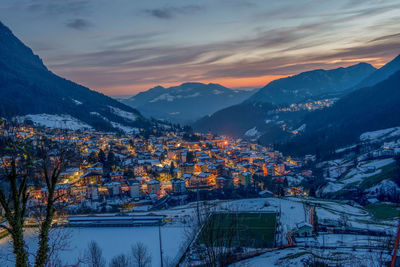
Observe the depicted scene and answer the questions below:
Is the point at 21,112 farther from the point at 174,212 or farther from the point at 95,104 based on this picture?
the point at 174,212

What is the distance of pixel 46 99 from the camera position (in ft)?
435

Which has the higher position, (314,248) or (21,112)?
(21,112)

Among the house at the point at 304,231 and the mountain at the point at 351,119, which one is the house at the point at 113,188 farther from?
the mountain at the point at 351,119

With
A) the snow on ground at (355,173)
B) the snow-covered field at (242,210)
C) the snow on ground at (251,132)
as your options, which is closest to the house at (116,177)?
the snow-covered field at (242,210)

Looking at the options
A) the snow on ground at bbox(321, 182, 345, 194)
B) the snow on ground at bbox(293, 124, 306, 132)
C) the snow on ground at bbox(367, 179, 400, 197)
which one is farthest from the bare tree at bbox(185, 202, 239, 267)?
the snow on ground at bbox(293, 124, 306, 132)

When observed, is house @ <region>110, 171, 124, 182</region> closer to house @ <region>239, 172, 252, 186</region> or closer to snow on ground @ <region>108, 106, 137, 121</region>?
house @ <region>239, 172, 252, 186</region>

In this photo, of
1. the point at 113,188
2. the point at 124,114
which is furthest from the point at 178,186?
the point at 124,114

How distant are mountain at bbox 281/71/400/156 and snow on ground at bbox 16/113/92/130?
77.2 meters

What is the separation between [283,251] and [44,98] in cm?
13514

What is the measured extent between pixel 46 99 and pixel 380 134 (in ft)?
439

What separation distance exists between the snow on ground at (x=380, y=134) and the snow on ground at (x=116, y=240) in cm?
8834

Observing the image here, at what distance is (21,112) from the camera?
112m

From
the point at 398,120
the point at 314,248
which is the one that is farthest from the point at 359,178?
the point at 398,120

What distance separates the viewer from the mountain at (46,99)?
117 metres
